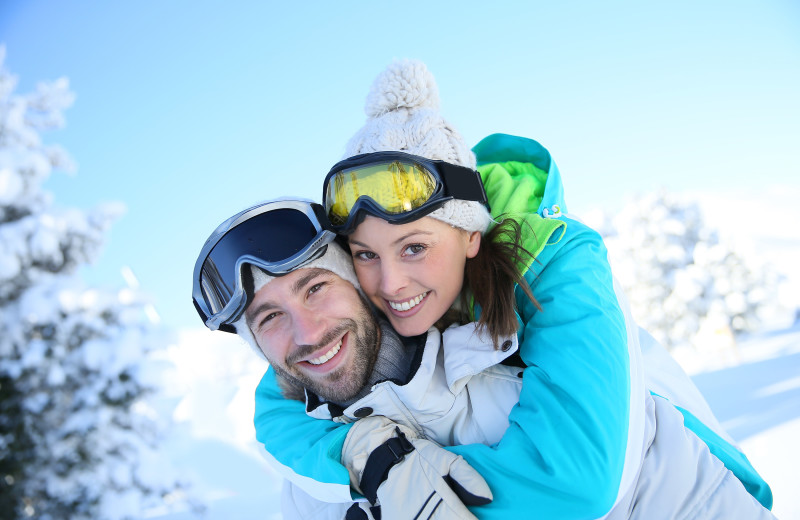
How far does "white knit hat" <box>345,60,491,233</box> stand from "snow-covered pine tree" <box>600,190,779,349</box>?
24934mm

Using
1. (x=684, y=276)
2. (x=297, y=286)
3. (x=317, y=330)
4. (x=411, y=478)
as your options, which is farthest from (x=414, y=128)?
(x=684, y=276)

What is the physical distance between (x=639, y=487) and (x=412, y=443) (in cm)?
107

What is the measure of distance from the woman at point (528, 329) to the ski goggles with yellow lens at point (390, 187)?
0.02 m

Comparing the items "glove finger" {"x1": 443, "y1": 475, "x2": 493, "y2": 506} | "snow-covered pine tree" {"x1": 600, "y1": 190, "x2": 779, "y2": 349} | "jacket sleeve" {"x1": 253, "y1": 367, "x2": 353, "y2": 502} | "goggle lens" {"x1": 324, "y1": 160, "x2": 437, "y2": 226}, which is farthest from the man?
"snow-covered pine tree" {"x1": 600, "y1": 190, "x2": 779, "y2": 349}

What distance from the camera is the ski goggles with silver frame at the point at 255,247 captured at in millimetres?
2523

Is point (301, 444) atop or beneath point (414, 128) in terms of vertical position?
beneath

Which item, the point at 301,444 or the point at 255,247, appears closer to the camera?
the point at 301,444

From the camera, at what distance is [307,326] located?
248 cm

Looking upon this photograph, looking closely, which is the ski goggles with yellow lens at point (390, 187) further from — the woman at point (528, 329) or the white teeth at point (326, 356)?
the white teeth at point (326, 356)

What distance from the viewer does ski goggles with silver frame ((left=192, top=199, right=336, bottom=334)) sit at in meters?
2.52

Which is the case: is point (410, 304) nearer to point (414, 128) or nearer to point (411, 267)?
point (411, 267)

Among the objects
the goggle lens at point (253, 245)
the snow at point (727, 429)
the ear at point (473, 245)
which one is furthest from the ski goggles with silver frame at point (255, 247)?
the ear at point (473, 245)

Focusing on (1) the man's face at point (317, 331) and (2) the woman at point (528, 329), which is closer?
(2) the woman at point (528, 329)

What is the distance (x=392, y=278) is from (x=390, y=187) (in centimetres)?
47
